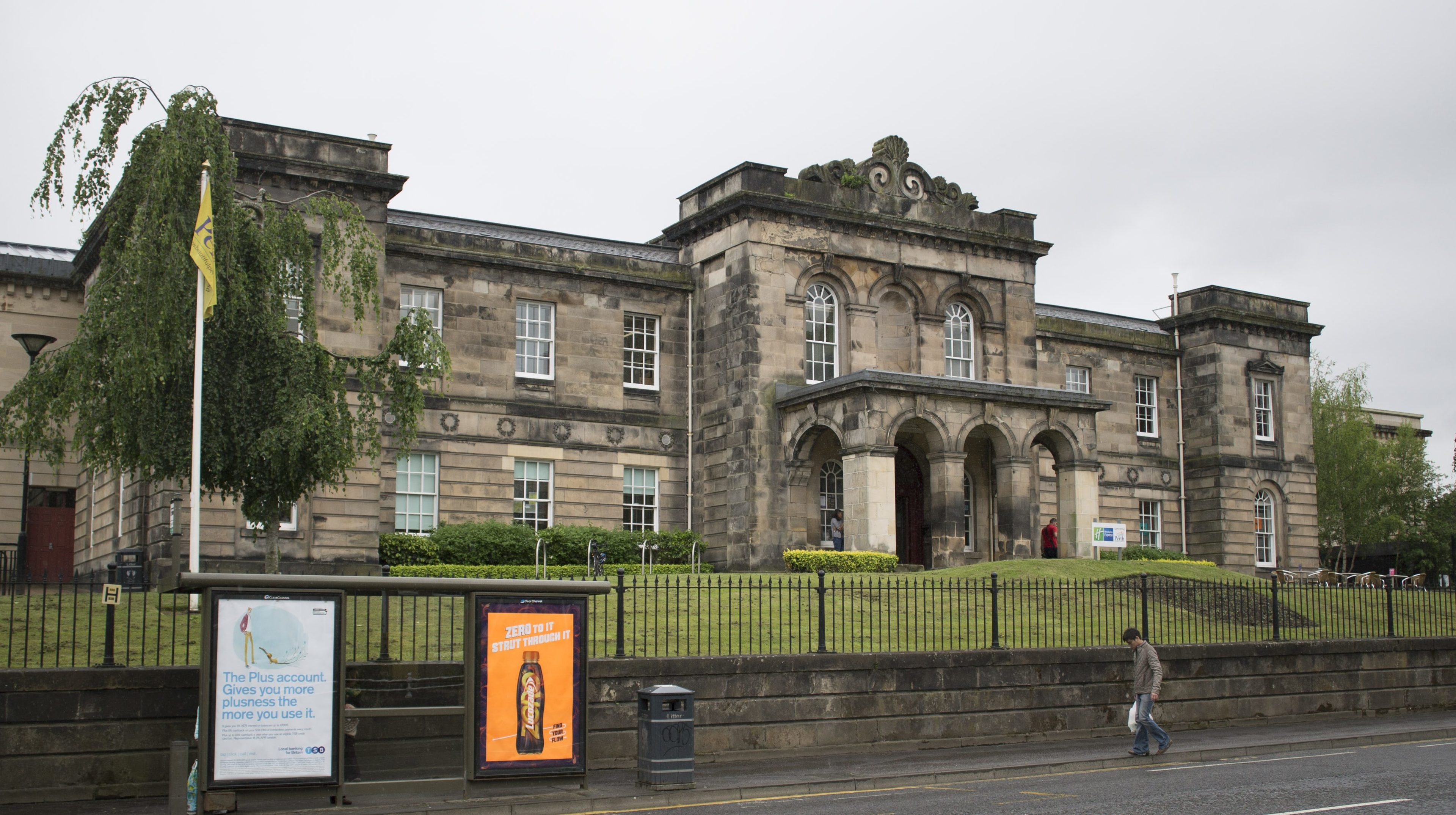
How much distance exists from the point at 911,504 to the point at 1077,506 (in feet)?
14.4

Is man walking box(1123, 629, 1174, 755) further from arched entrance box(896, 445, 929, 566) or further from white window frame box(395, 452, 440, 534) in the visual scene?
white window frame box(395, 452, 440, 534)

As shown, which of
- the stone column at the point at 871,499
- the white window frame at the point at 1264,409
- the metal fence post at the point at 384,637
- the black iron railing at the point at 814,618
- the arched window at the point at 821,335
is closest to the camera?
the metal fence post at the point at 384,637

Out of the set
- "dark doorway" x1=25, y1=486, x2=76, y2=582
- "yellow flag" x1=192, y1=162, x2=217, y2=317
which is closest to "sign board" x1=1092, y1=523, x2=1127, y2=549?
"yellow flag" x1=192, y1=162, x2=217, y2=317

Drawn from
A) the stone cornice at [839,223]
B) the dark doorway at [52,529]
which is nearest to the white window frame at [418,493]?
the stone cornice at [839,223]

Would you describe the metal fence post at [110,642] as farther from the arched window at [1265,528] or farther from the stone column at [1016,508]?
the arched window at [1265,528]

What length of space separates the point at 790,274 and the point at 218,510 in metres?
14.3

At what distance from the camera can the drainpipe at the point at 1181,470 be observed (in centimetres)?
4447

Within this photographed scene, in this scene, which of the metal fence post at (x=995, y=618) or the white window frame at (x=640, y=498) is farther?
the white window frame at (x=640, y=498)

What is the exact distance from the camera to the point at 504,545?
1185 inches

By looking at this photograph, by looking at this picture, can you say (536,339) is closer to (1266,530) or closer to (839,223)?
(839,223)

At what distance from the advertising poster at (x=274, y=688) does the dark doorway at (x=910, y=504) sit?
23.9 metres

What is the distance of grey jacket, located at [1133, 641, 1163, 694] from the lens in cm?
1723

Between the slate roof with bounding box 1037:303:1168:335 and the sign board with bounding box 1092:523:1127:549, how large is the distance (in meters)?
13.2

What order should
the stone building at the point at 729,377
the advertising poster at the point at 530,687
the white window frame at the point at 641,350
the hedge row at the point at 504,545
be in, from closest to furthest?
the advertising poster at the point at 530,687, the hedge row at the point at 504,545, the stone building at the point at 729,377, the white window frame at the point at 641,350
